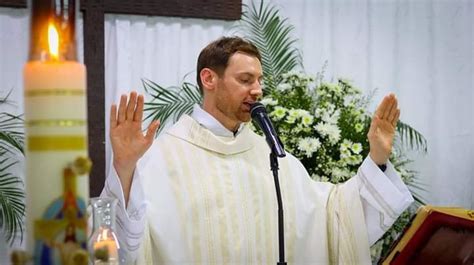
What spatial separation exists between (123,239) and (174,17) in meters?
2.13

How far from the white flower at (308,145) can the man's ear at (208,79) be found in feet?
1.54

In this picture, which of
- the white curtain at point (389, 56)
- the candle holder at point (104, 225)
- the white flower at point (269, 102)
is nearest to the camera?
the candle holder at point (104, 225)

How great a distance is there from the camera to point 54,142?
0.71 metres

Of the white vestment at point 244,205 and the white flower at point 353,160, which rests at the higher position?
the white flower at point 353,160

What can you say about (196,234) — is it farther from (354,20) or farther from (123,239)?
(354,20)

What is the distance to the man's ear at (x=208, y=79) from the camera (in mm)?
3141

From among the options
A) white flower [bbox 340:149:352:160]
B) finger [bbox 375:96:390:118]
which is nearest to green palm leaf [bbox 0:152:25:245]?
white flower [bbox 340:149:352:160]

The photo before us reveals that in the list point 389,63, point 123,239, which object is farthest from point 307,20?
point 123,239

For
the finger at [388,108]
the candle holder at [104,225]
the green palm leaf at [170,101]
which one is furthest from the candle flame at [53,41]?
the green palm leaf at [170,101]

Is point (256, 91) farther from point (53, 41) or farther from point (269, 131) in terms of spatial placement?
point (53, 41)

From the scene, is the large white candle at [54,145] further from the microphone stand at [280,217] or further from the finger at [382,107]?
the finger at [382,107]

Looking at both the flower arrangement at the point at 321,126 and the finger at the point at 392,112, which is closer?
the finger at the point at 392,112

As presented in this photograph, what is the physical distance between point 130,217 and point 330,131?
123 centimetres

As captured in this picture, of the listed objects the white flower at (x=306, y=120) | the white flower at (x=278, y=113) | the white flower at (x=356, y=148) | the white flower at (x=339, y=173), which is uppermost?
the white flower at (x=278, y=113)
